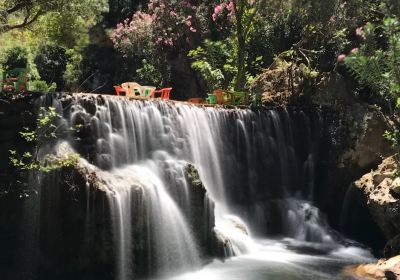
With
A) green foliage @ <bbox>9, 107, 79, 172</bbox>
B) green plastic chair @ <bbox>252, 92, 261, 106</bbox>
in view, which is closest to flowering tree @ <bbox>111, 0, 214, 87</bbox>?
green plastic chair @ <bbox>252, 92, 261, 106</bbox>

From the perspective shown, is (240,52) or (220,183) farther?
(240,52)

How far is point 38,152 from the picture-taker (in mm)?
9758

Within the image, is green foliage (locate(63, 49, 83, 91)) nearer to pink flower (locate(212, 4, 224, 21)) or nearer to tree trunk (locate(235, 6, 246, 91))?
pink flower (locate(212, 4, 224, 21))

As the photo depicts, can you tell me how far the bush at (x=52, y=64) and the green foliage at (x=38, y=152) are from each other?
603 inches

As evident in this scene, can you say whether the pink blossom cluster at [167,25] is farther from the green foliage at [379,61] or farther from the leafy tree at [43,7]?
the green foliage at [379,61]

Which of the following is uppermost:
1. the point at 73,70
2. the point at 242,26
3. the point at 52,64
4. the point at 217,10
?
the point at 217,10

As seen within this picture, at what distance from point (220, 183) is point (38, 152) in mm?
6421

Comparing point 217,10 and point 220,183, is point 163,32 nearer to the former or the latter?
point 217,10

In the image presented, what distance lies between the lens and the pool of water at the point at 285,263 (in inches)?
405

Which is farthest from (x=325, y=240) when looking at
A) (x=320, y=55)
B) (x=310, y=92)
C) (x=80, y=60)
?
(x=80, y=60)

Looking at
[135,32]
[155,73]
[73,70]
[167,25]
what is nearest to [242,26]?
[167,25]

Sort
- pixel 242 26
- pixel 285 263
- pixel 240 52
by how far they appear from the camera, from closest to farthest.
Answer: pixel 285 263 < pixel 240 52 < pixel 242 26

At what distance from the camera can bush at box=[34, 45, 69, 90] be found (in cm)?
2491

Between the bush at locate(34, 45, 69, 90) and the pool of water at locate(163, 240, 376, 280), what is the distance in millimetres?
15840
